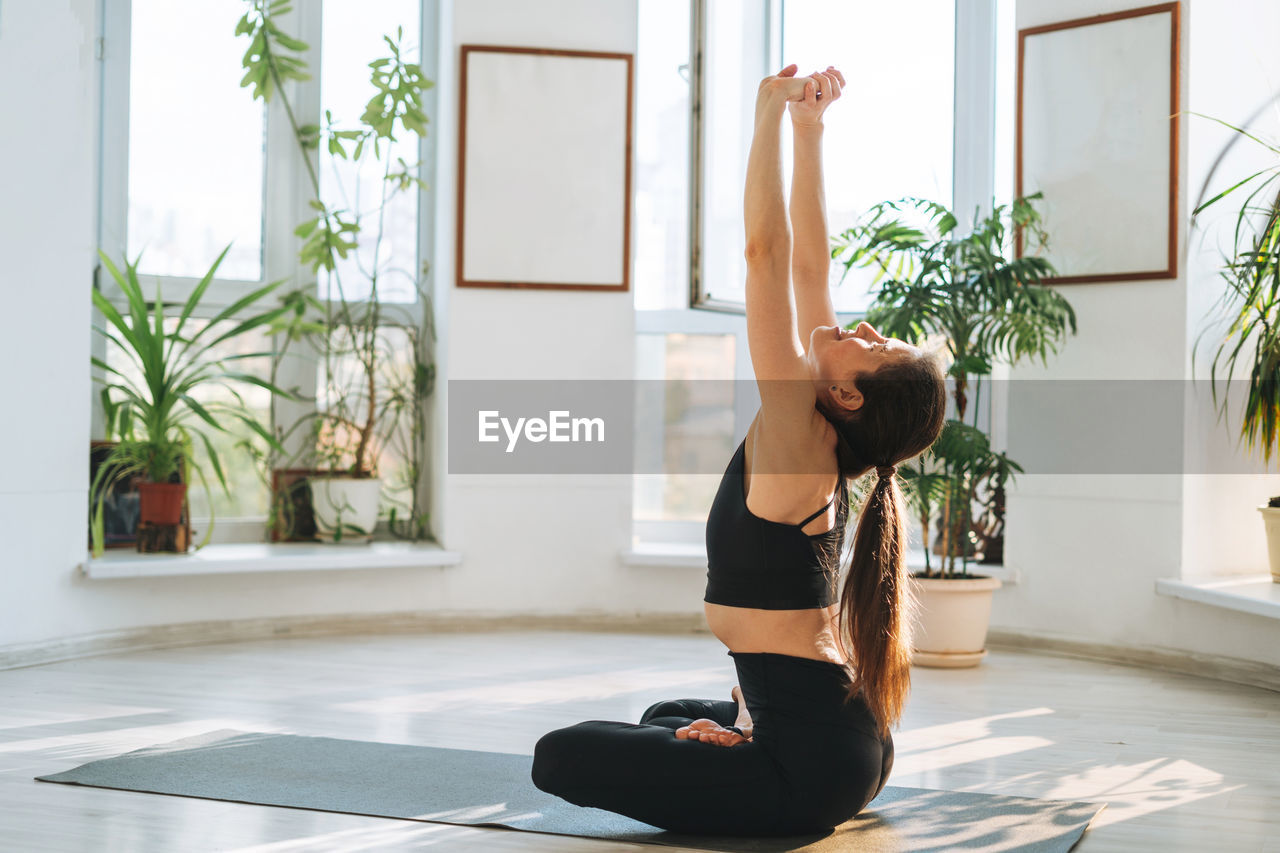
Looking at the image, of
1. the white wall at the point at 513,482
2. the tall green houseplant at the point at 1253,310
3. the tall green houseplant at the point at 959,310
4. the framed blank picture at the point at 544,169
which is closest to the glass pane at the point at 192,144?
the white wall at the point at 513,482

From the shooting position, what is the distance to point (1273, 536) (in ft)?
11.4

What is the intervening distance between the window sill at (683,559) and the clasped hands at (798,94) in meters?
2.26

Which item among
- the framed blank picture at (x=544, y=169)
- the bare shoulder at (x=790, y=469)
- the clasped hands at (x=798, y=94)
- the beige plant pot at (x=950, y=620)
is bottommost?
the beige plant pot at (x=950, y=620)

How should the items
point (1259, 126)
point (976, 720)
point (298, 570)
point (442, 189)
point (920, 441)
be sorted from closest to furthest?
1. point (920, 441)
2. point (976, 720)
3. point (1259, 126)
4. point (298, 570)
5. point (442, 189)

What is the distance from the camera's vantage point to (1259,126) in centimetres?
365

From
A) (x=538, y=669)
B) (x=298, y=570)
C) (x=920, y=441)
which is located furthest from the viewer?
(x=298, y=570)

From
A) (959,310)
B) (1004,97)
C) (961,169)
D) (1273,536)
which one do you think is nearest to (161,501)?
(959,310)

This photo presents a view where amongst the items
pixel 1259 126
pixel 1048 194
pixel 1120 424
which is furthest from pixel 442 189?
pixel 1259 126

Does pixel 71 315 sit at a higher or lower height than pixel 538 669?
higher

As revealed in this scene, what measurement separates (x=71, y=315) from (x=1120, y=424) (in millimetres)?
3212

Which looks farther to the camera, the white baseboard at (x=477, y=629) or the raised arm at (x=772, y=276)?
the white baseboard at (x=477, y=629)

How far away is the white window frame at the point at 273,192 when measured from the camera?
13.2ft

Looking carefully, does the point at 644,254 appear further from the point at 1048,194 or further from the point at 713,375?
the point at 1048,194

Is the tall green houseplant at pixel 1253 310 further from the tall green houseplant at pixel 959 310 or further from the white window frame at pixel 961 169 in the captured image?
the white window frame at pixel 961 169
